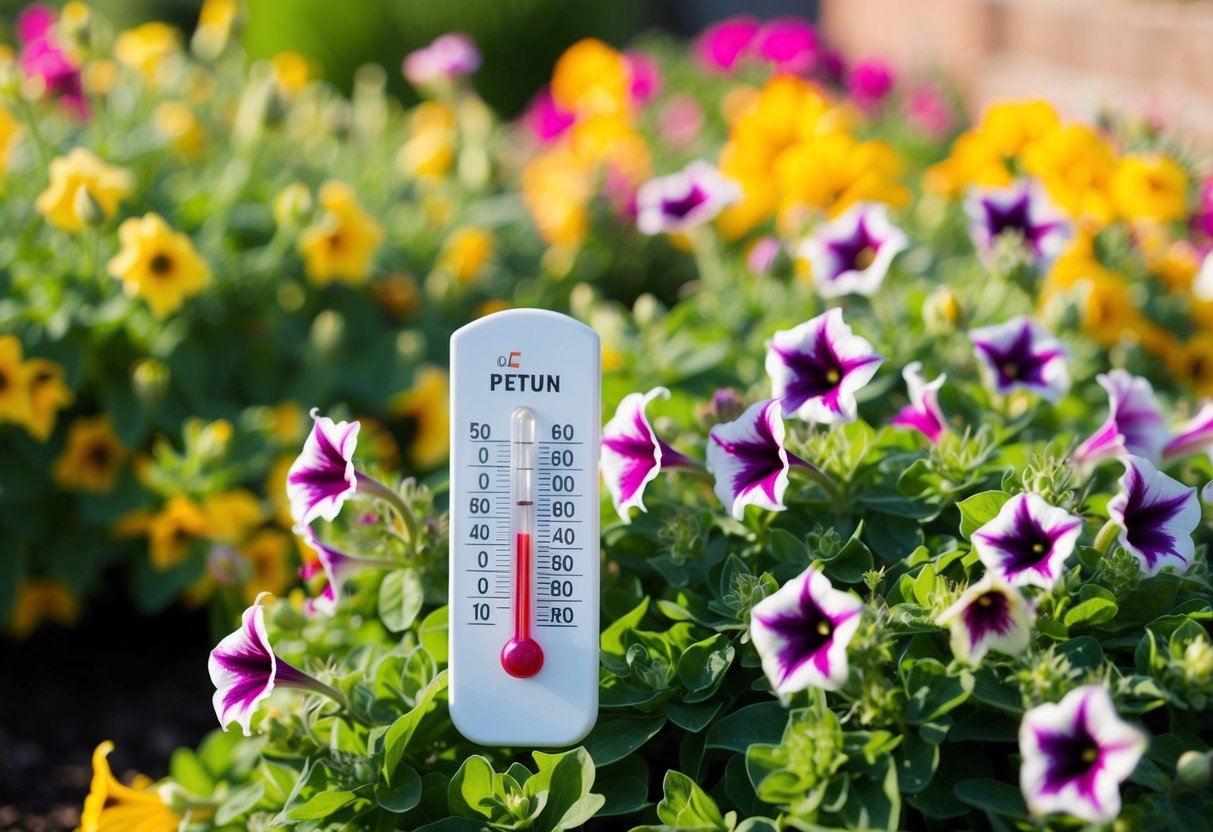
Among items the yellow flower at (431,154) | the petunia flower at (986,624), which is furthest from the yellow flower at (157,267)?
the petunia flower at (986,624)

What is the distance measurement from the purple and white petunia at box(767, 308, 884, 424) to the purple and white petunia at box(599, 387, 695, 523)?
128 mm

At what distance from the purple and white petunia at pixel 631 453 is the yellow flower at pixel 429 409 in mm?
1160

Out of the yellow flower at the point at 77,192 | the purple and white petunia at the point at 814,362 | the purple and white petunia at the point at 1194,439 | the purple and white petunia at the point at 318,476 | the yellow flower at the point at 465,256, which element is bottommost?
the yellow flower at the point at 465,256

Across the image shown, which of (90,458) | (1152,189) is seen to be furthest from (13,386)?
(1152,189)

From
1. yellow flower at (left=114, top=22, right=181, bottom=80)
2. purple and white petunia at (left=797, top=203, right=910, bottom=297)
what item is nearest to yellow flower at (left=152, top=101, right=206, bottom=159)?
yellow flower at (left=114, top=22, right=181, bottom=80)

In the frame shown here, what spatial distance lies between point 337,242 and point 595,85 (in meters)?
1.53

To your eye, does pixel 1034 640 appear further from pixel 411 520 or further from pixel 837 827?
pixel 411 520

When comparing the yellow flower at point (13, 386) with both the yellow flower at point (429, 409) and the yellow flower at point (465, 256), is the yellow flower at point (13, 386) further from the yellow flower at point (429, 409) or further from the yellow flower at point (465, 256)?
the yellow flower at point (465, 256)

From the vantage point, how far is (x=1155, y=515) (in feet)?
4.19

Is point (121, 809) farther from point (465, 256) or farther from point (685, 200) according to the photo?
point (465, 256)

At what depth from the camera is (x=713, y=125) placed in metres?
4.26

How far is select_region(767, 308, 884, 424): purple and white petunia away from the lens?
135cm

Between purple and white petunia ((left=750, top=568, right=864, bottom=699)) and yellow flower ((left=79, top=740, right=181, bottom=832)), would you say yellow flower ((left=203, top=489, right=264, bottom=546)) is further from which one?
purple and white petunia ((left=750, top=568, right=864, bottom=699))

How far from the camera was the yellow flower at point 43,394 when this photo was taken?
2240mm
